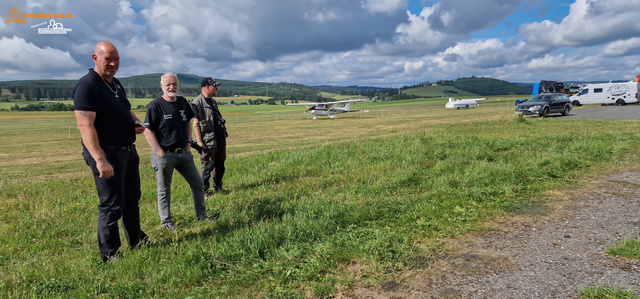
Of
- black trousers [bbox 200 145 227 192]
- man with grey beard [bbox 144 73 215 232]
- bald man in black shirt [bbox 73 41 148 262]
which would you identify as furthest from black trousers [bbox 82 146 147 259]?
black trousers [bbox 200 145 227 192]

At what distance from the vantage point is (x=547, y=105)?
2528 centimetres

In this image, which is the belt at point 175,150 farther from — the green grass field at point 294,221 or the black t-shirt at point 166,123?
the green grass field at point 294,221

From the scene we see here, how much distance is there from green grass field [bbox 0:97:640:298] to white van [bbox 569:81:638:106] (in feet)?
116

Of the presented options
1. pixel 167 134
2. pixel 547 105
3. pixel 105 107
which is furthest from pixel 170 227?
pixel 547 105

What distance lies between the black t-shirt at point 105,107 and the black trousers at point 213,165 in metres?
2.82

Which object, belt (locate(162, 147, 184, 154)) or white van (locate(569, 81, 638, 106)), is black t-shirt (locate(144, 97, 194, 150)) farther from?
white van (locate(569, 81, 638, 106))

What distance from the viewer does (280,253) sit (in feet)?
12.1

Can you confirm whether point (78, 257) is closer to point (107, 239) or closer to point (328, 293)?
point (107, 239)

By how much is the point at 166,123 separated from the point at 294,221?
7.30 ft

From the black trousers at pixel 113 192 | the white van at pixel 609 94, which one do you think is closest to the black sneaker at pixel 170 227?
the black trousers at pixel 113 192

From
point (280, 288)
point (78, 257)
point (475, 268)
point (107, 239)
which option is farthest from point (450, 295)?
point (78, 257)

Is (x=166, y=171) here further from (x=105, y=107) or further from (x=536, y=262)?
(x=536, y=262)

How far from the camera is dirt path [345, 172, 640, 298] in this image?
115 inches

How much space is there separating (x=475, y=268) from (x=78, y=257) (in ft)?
14.3
